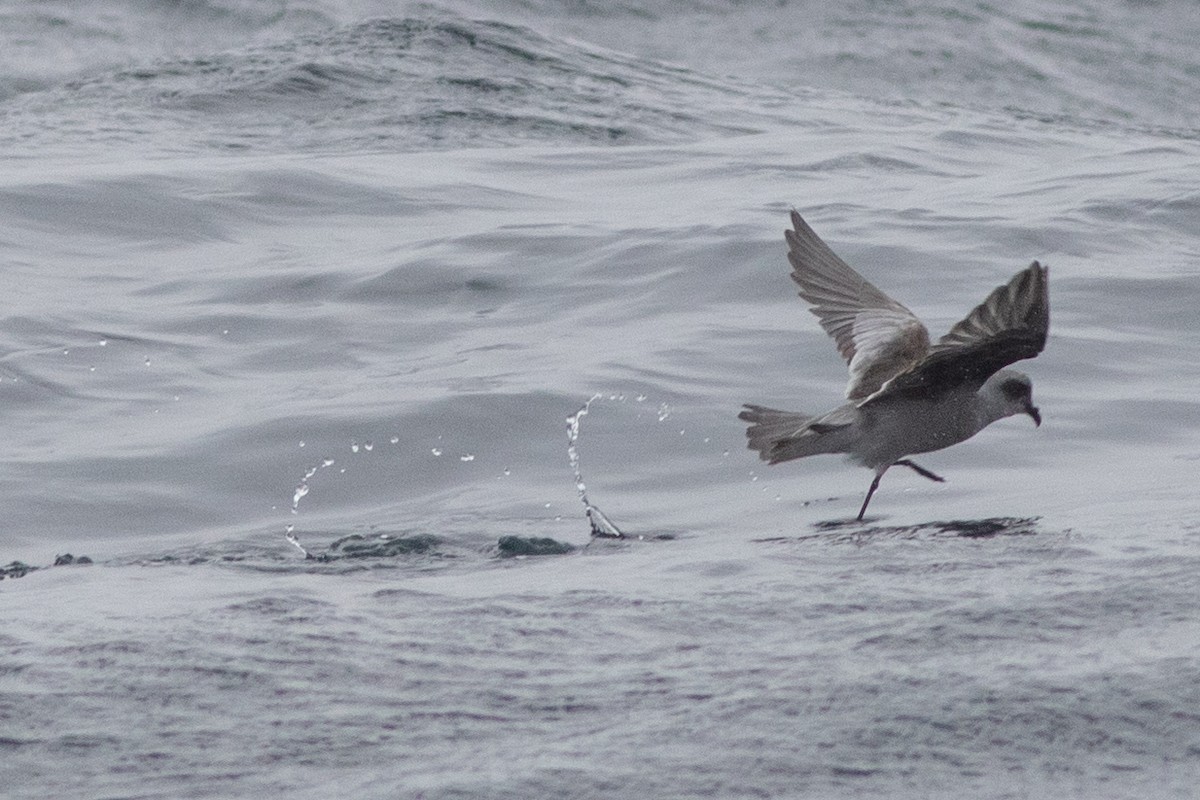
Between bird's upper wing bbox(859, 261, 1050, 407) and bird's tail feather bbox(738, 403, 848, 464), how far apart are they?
0.65 feet

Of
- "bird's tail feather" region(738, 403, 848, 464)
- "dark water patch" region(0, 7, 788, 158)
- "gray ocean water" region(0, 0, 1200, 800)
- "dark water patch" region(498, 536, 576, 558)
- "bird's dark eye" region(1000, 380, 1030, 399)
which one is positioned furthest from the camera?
"dark water patch" region(0, 7, 788, 158)

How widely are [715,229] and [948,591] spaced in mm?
6688

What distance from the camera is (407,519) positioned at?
687 centimetres

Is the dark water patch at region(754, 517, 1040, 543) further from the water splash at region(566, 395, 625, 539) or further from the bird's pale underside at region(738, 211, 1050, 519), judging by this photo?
the water splash at region(566, 395, 625, 539)

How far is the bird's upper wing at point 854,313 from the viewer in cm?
685

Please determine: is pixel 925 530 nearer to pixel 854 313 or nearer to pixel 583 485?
pixel 854 313

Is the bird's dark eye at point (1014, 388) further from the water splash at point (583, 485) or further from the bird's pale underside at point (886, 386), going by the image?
the water splash at point (583, 485)

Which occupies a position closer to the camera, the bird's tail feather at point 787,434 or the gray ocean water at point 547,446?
the gray ocean water at point 547,446

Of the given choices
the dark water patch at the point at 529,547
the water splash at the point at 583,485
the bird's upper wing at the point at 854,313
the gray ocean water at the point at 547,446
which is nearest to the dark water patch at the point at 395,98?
the gray ocean water at the point at 547,446

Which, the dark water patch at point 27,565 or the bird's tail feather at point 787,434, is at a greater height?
the bird's tail feather at point 787,434

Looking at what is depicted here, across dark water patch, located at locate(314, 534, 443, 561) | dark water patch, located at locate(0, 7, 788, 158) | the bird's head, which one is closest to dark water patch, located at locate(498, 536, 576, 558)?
dark water patch, located at locate(314, 534, 443, 561)

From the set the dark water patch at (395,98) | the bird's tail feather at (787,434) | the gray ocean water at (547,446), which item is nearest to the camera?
the gray ocean water at (547,446)

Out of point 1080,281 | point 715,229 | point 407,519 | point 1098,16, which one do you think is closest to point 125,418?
point 407,519

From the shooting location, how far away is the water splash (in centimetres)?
662
